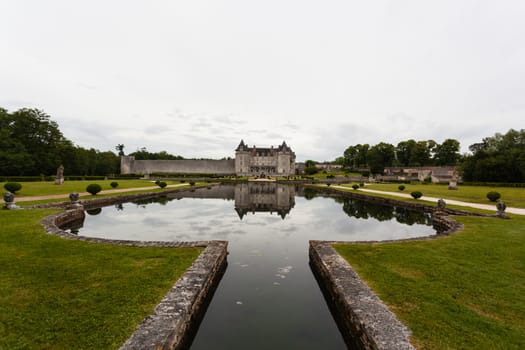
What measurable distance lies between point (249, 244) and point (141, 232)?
158 inches

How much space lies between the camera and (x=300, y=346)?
3240 mm

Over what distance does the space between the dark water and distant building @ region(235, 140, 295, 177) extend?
185ft

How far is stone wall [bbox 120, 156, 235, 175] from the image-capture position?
2557 inches

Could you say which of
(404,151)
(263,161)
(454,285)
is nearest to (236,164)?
(263,161)

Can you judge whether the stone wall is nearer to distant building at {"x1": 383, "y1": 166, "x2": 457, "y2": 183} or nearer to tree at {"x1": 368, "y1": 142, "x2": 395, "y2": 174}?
tree at {"x1": 368, "y1": 142, "x2": 395, "y2": 174}

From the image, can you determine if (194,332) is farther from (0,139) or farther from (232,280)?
(0,139)

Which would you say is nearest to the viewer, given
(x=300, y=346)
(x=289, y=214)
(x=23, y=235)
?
(x=300, y=346)

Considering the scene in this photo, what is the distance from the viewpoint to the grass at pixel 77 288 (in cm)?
278

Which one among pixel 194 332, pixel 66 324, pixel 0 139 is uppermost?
pixel 0 139

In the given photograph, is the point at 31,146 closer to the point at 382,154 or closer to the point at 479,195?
the point at 479,195

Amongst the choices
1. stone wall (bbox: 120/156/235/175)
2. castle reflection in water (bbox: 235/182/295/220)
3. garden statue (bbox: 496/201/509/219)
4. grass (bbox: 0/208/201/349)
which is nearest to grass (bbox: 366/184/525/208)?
garden statue (bbox: 496/201/509/219)

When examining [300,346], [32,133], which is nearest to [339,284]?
[300,346]

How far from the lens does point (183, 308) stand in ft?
10.8

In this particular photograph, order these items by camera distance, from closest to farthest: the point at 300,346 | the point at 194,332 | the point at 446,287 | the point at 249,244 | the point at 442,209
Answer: the point at 300,346 → the point at 194,332 → the point at 446,287 → the point at 249,244 → the point at 442,209
